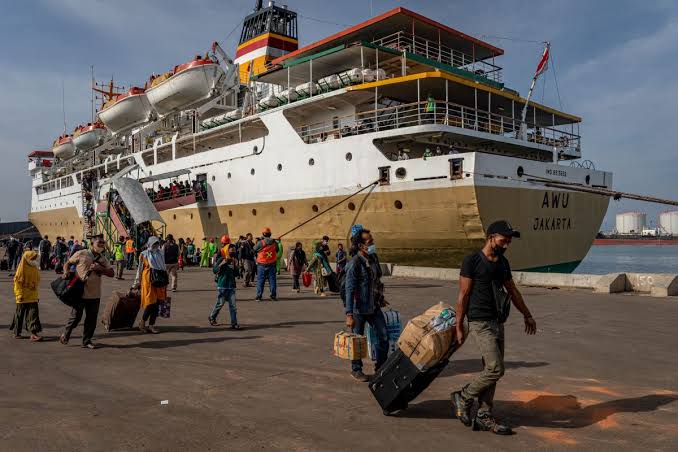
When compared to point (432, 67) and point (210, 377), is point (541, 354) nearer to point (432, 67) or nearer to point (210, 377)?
point (210, 377)

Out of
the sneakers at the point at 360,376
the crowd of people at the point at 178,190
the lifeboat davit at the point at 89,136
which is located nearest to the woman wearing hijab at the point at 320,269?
the sneakers at the point at 360,376

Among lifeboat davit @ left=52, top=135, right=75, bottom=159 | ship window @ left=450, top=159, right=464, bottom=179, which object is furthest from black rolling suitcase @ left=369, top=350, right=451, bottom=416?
lifeboat davit @ left=52, top=135, right=75, bottom=159

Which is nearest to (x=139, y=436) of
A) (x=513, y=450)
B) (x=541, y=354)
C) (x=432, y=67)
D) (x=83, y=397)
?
(x=83, y=397)

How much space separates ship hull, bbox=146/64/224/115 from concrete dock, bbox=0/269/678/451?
21647 millimetres

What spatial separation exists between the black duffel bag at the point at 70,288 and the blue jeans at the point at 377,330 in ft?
13.4

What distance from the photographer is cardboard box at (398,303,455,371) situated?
4059mm

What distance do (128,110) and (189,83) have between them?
886cm

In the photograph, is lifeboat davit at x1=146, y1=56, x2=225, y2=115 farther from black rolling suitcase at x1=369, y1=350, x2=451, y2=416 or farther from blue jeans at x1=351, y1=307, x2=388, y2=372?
black rolling suitcase at x1=369, y1=350, x2=451, y2=416

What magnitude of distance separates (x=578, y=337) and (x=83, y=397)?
6396 mm

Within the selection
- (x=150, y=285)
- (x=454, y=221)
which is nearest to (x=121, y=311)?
(x=150, y=285)

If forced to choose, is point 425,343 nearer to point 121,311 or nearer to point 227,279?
point 227,279

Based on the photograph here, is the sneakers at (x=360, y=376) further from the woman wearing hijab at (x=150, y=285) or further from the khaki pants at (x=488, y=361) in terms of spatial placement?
the woman wearing hijab at (x=150, y=285)

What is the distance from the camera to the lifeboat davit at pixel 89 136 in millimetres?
41062

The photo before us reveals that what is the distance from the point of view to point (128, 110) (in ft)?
113
